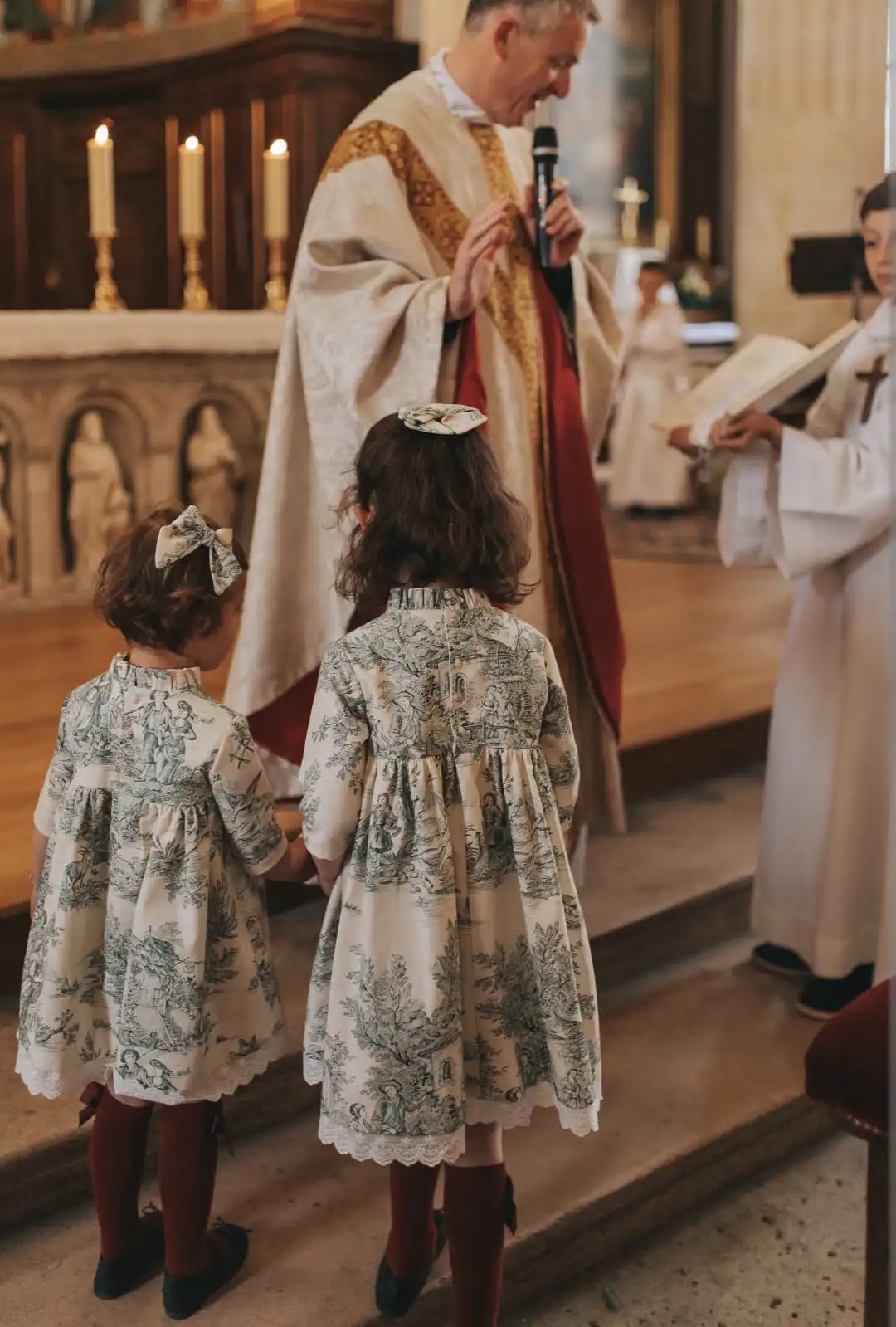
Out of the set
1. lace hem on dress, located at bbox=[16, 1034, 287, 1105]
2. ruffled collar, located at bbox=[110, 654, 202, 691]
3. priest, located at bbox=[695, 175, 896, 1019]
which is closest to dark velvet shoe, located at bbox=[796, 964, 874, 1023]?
A: priest, located at bbox=[695, 175, 896, 1019]

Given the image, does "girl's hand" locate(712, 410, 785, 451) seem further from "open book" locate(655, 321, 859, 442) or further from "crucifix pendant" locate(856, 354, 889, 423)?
"crucifix pendant" locate(856, 354, 889, 423)

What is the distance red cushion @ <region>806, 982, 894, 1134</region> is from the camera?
1.97 metres

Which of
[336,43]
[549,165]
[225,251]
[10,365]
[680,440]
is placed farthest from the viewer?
[225,251]

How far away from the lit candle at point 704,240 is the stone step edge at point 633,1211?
10.4 metres

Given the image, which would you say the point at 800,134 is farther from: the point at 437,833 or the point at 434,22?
the point at 437,833

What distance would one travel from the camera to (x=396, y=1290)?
7.26ft

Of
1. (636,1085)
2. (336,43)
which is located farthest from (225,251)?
(636,1085)

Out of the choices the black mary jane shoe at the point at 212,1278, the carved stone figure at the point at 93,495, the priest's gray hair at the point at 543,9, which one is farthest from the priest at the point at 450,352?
the carved stone figure at the point at 93,495

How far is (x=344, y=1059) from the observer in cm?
199

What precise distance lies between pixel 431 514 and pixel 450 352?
105 cm

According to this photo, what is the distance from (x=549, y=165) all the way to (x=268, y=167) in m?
2.97

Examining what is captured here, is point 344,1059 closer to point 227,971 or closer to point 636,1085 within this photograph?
point 227,971

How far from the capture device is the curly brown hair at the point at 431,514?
1.94 meters

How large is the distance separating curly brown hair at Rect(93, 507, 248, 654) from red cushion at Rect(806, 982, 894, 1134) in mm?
984
